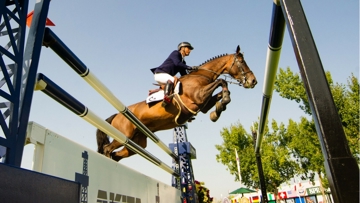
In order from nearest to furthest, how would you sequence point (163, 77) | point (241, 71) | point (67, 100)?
point (67, 100) → point (163, 77) → point (241, 71)

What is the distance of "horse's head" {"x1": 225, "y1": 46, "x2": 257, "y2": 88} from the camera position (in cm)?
402

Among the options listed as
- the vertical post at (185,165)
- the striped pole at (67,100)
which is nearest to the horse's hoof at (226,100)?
the striped pole at (67,100)

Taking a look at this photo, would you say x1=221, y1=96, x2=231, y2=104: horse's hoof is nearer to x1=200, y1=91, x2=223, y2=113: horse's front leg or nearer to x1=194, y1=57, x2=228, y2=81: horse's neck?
x1=200, y1=91, x2=223, y2=113: horse's front leg

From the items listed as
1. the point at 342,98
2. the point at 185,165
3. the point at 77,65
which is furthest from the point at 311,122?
the point at 77,65

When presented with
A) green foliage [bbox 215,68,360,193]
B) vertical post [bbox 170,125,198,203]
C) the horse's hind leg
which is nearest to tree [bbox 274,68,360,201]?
green foliage [bbox 215,68,360,193]

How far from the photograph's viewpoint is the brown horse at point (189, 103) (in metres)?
3.73

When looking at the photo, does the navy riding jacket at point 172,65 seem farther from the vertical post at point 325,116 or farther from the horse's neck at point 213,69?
the vertical post at point 325,116

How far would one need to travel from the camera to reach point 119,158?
13.4 ft

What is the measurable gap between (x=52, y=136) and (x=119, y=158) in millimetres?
2908

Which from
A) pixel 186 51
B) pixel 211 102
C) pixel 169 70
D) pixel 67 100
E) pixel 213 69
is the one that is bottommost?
pixel 67 100

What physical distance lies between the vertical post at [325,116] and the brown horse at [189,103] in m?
2.76

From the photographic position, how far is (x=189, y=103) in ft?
12.2

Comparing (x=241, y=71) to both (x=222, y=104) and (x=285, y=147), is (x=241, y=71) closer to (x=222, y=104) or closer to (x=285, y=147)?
Result: (x=222, y=104)

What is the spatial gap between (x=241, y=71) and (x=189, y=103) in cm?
99
